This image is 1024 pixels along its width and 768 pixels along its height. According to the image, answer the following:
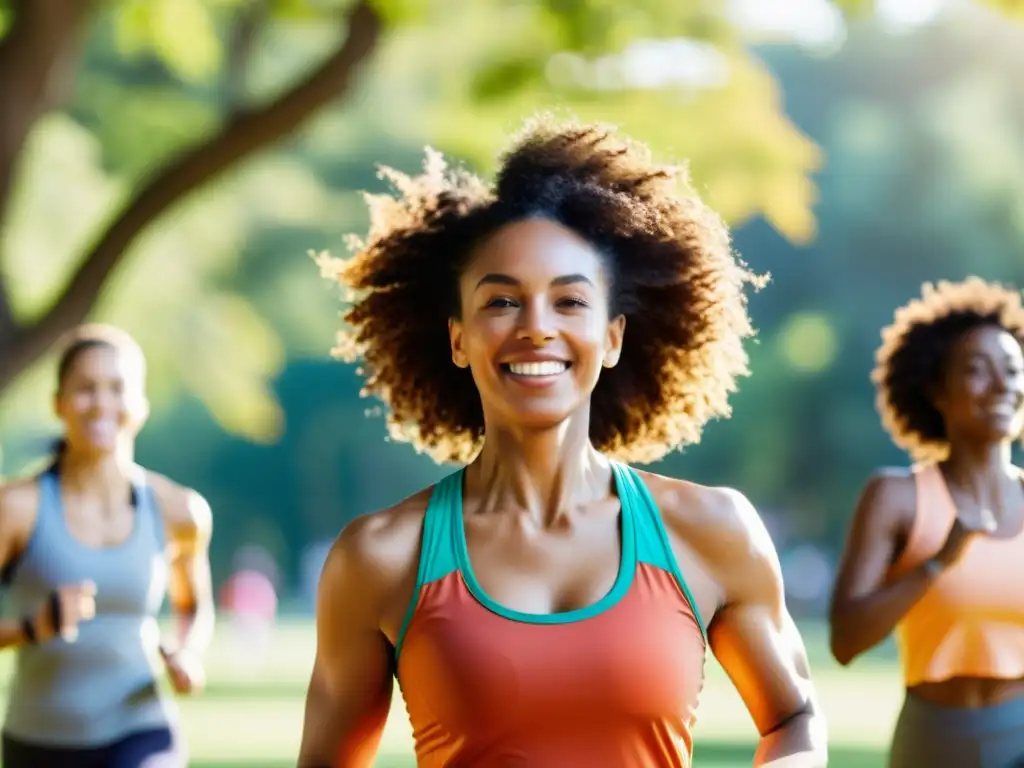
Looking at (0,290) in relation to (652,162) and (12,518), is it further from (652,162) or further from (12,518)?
(652,162)

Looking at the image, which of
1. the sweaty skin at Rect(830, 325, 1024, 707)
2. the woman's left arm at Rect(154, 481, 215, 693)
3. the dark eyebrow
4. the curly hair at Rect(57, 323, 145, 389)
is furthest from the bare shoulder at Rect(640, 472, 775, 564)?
the curly hair at Rect(57, 323, 145, 389)

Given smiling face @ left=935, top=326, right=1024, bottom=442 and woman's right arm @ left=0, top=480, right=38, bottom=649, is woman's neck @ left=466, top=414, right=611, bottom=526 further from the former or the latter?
woman's right arm @ left=0, top=480, right=38, bottom=649


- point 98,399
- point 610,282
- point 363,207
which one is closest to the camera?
point 610,282

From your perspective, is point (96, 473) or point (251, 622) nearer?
point (96, 473)

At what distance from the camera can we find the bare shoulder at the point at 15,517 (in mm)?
6180

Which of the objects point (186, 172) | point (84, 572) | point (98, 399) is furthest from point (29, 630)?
point (186, 172)

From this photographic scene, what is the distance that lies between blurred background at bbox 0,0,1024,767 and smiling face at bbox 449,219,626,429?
0.97 ft

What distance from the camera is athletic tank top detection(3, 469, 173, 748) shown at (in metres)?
6.04

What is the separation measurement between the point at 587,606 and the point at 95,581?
11.0ft

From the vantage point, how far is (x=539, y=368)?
3311 mm

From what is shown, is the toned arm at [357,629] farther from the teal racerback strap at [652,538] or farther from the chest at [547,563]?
the teal racerback strap at [652,538]

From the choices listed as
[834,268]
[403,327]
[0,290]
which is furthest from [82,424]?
[834,268]

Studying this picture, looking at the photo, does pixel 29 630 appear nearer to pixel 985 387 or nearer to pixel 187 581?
pixel 187 581

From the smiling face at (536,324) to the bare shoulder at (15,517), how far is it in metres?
3.15
